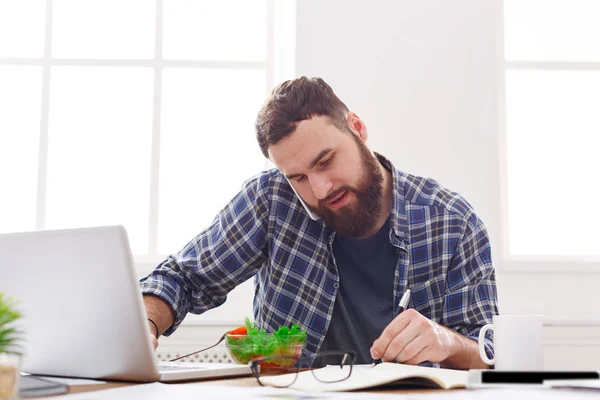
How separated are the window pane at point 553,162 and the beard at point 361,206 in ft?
3.64

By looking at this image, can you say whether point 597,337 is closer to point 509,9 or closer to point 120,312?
point 509,9

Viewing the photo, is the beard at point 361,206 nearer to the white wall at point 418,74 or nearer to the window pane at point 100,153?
the white wall at point 418,74

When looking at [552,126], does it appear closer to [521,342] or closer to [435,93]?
[435,93]

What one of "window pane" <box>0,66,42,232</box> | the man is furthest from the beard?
"window pane" <box>0,66,42,232</box>

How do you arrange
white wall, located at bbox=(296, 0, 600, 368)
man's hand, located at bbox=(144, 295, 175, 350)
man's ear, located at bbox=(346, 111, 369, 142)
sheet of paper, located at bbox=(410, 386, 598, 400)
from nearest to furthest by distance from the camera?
sheet of paper, located at bbox=(410, 386, 598, 400) → man's hand, located at bbox=(144, 295, 175, 350) → man's ear, located at bbox=(346, 111, 369, 142) → white wall, located at bbox=(296, 0, 600, 368)

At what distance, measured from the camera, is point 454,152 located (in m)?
2.48

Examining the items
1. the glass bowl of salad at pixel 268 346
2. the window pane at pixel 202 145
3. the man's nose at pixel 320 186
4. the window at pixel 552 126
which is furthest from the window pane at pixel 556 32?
the glass bowl of salad at pixel 268 346

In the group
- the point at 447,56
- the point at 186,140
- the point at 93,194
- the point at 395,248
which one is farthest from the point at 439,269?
the point at 93,194

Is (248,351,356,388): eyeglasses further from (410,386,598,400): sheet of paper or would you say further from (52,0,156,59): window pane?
(52,0,156,59): window pane

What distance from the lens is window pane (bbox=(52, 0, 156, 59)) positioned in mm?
2809

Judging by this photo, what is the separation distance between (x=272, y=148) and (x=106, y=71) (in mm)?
1431

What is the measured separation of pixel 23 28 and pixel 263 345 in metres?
2.26

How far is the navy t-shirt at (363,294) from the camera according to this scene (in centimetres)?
162

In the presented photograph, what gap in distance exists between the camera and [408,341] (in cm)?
112
